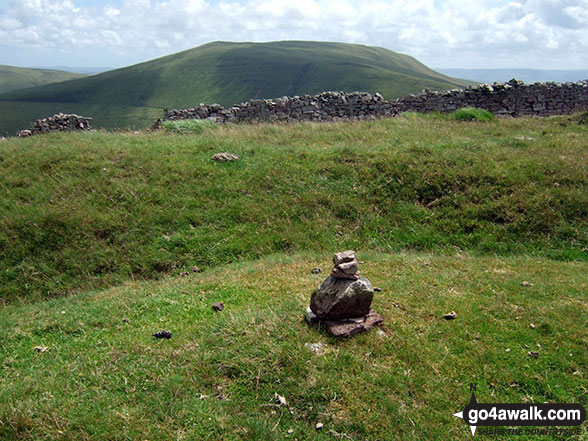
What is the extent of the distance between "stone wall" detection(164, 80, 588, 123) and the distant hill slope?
85353mm

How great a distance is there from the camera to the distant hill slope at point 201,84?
394ft

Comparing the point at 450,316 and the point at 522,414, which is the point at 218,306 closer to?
the point at 450,316

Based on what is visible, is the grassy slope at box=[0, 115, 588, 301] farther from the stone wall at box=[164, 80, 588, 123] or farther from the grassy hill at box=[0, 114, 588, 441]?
the stone wall at box=[164, 80, 588, 123]

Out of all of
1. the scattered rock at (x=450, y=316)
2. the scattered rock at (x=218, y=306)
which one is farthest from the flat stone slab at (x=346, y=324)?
the scattered rock at (x=218, y=306)

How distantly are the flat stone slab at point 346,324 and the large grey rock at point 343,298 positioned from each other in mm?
64

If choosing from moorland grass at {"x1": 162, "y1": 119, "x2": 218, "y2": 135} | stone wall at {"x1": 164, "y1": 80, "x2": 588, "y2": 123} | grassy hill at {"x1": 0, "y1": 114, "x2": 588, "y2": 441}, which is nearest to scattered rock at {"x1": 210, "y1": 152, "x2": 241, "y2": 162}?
grassy hill at {"x1": 0, "y1": 114, "x2": 588, "y2": 441}

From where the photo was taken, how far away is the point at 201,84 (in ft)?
479

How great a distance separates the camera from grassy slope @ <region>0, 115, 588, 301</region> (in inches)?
396

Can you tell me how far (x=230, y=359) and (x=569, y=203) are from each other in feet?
32.7

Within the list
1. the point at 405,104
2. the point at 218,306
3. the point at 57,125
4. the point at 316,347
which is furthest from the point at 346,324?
the point at 405,104

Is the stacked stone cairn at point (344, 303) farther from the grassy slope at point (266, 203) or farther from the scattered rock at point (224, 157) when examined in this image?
the scattered rock at point (224, 157)

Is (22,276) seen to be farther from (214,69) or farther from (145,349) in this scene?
A: (214,69)

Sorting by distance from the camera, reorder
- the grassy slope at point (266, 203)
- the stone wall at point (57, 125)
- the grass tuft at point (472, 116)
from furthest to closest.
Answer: the grass tuft at point (472, 116), the stone wall at point (57, 125), the grassy slope at point (266, 203)

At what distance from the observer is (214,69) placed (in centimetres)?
15875
